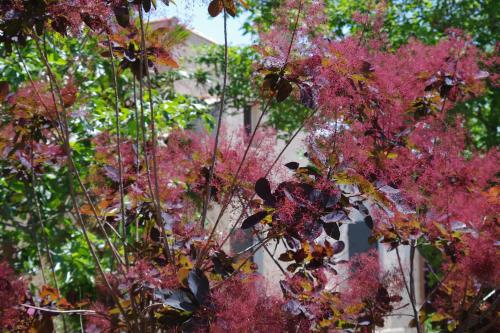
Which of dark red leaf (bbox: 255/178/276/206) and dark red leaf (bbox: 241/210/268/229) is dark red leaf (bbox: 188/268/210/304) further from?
dark red leaf (bbox: 255/178/276/206)

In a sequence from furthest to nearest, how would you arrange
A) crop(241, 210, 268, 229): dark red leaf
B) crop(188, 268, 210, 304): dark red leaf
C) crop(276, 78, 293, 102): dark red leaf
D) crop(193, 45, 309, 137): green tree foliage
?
1. crop(193, 45, 309, 137): green tree foliage
2. crop(276, 78, 293, 102): dark red leaf
3. crop(241, 210, 268, 229): dark red leaf
4. crop(188, 268, 210, 304): dark red leaf

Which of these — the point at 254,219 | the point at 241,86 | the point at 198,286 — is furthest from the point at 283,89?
the point at 241,86

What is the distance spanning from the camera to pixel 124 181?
3.22 metres

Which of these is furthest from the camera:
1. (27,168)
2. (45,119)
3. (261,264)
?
(261,264)

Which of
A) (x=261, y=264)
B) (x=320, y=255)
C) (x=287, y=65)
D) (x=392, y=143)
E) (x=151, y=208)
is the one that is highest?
(x=287, y=65)

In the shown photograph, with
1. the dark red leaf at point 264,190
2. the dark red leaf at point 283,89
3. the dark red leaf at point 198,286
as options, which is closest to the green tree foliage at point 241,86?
the dark red leaf at point 283,89

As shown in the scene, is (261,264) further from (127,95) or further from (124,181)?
(124,181)

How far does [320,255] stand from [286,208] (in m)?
0.92

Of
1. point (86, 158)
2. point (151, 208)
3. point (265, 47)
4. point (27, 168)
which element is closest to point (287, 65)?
point (265, 47)

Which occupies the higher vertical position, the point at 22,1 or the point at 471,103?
the point at 22,1

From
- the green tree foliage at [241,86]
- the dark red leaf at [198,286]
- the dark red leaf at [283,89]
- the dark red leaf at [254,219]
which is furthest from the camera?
the green tree foliage at [241,86]

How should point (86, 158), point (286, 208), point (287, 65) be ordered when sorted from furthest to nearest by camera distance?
point (86, 158) < point (287, 65) < point (286, 208)

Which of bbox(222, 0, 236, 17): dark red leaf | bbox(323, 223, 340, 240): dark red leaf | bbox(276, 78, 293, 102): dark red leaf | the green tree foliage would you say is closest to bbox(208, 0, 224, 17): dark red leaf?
bbox(222, 0, 236, 17): dark red leaf

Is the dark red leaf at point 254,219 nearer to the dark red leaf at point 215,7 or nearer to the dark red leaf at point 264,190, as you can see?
the dark red leaf at point 264,190
